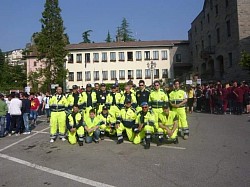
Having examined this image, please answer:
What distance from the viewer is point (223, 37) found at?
40531mm

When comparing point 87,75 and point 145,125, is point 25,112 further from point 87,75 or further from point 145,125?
point 87,75

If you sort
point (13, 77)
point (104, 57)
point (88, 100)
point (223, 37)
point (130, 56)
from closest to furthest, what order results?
point (88, 100), point (223, 37), point (104, 57), point (130, 56), point (13, 77)

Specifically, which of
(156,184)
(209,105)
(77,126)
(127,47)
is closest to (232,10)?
(209,105)

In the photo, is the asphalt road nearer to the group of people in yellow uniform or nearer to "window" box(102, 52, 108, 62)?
the group of people in yellow uniform

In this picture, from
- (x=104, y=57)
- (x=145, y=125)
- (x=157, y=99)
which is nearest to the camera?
(x=145, y=125)

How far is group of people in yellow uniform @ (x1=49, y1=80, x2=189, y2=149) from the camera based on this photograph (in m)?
10.1

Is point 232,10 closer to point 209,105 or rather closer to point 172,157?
point 209,105

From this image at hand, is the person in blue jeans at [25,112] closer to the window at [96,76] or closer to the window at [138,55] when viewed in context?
the window at [96,76]

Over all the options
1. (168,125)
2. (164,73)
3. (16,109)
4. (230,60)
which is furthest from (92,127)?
(164,73)

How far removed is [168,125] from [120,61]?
5283cm

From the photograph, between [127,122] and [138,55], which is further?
[138,55]

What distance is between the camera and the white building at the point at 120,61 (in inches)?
2445

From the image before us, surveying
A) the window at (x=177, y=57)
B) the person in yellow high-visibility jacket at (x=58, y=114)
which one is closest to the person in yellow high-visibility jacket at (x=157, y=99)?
the person in yellow high-visibility jacket at (x=58, y=114)

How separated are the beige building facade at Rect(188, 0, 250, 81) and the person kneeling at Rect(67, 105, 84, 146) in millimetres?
25592
